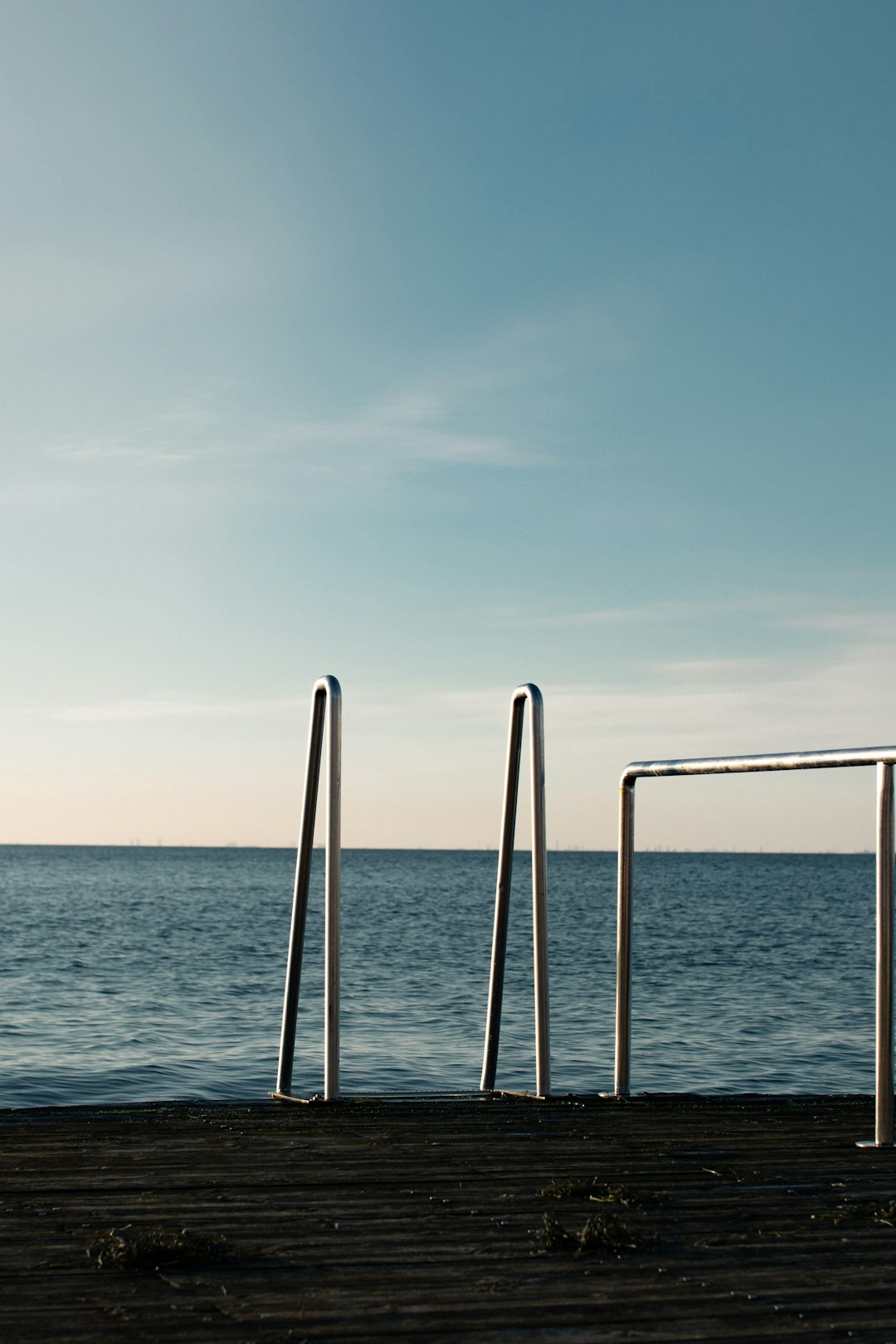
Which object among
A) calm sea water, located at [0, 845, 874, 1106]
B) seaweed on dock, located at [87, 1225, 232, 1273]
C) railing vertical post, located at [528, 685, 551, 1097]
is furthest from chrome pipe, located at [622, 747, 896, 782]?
calm sea water, located at [0, 845, 874, 1106]

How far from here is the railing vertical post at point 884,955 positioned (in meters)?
4.86

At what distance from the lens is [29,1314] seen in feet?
9.73

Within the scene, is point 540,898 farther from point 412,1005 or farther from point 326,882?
point 412,1005

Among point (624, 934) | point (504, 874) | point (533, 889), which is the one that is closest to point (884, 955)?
point (624, 934)

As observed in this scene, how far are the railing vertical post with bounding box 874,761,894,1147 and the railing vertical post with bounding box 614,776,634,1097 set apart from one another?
1358 millimetres

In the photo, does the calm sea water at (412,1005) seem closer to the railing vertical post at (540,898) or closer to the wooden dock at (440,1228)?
the railing vertical post at (540,898)

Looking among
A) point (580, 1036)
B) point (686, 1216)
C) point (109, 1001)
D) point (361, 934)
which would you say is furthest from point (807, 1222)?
point (361, 934)

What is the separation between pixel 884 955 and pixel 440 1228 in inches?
83.2

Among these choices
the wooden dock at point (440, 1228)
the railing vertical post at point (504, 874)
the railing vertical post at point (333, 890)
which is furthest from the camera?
the railing vertical post at point (504, 874)

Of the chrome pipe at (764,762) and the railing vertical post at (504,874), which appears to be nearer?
the chrome pipe at (764,762)

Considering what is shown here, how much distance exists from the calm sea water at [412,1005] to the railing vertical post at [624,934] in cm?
583

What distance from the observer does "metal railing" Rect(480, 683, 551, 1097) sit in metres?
6.02

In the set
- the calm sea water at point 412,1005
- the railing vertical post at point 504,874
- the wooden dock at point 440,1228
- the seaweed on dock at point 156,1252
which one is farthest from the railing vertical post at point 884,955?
the calm sea water at point 412,1005

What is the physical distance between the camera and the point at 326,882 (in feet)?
17.5
